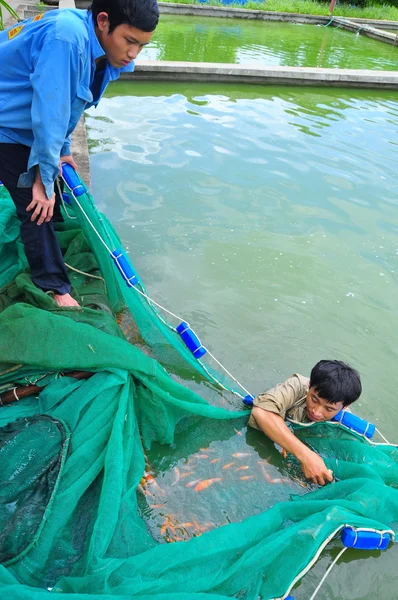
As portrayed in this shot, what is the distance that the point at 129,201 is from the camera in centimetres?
539

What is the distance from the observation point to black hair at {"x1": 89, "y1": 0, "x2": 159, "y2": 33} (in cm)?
223

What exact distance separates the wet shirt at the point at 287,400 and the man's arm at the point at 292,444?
4 centimetres

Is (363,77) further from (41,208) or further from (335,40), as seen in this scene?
(41,208)

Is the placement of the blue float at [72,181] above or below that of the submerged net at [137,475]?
above

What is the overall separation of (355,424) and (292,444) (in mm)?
396

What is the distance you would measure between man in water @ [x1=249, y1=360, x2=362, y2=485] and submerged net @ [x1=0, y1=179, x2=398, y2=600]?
105 millimetres

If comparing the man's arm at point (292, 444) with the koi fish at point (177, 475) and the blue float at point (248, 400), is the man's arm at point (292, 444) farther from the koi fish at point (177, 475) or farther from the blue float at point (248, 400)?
the koi fish at point (177, 475)

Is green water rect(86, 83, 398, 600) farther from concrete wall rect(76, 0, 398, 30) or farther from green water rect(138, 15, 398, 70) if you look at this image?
concrete wall rect(76, 0, 398, 30)

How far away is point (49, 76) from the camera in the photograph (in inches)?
89.6

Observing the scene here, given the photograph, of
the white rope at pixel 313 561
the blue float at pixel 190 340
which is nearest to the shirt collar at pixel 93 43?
the blue float at pixel 190 340

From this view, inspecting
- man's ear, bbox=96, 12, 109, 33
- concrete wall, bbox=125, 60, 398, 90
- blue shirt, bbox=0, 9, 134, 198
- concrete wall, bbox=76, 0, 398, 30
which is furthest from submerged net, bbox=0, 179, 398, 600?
concrete wall, bbox=76, 0, 398, 30

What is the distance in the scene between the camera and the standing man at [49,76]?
2271mm

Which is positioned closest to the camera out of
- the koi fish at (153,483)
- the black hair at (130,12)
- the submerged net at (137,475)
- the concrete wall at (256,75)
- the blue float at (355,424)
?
the submerged net at (137,475)

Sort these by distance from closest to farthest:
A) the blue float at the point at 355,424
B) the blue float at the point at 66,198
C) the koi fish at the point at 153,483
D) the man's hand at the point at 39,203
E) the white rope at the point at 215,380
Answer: the koi fish at the point at 153,483 → the man's hand at the point at 39,203 → the blue float at the point at 355,424 → the white rope at the point at 215,380 → the blue float at the point at 66,198
